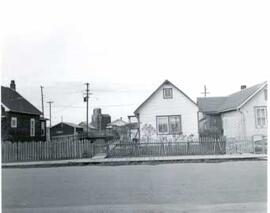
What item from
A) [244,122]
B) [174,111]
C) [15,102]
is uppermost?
[174,111]

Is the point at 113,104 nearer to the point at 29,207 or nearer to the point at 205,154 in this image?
the point at 29,207

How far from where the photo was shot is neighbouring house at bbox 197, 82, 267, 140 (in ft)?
21.3

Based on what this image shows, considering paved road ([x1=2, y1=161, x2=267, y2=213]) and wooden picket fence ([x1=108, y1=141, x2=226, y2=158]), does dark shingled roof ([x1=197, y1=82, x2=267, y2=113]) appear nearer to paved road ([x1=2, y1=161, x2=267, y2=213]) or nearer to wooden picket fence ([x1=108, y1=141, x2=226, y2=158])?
wooden picket fence ([x1=108, y1=141, x2=226, y2=158])

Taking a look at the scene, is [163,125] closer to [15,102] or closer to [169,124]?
[169,124]

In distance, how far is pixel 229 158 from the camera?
1259 cm

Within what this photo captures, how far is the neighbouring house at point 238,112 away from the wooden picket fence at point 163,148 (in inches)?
25.3

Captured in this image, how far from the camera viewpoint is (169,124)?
8.59m

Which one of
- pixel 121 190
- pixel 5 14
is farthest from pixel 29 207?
pixel 5 14

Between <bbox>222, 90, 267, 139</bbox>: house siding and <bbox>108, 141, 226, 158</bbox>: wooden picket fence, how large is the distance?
3.21ft

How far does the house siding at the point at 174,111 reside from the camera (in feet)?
25.5

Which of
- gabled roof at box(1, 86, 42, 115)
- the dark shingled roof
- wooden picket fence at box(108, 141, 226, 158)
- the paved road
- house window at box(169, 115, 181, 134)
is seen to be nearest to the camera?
gabled roof at box(1, 86, 42, 115)

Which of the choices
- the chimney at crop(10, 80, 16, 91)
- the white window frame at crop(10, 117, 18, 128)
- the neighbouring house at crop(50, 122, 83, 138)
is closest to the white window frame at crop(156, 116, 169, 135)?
the neighbouring house at crop(50, 122, 83, 138)

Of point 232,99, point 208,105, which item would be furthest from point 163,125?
point 232,99

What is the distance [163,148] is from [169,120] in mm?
1253
